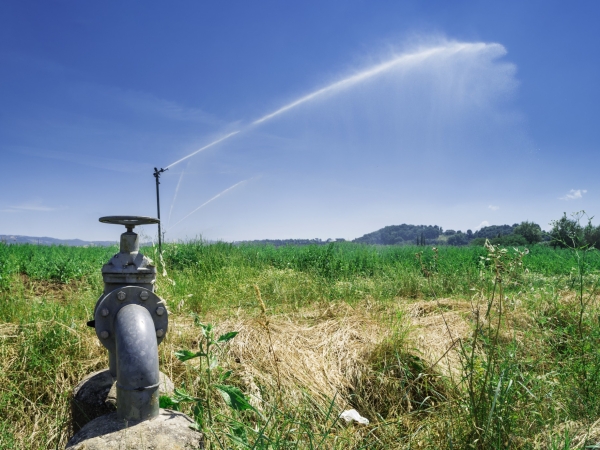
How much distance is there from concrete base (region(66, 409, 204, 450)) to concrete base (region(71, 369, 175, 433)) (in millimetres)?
362

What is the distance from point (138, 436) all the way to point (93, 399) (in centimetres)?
64

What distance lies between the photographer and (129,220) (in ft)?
6.25

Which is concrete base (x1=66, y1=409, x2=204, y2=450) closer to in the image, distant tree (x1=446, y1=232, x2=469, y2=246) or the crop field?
the crop field

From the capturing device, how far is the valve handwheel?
6.10 feet

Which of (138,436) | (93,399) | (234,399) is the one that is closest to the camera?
(138,436)

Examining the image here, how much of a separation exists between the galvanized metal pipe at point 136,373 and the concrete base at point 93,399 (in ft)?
1.38

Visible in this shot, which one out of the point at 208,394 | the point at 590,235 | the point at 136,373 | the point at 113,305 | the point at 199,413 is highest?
the point at 590,235

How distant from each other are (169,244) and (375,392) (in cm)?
1015

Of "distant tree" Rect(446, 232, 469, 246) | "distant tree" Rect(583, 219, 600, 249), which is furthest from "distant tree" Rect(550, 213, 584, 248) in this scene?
"distant tree" Rect(446, 232, 469, 246)

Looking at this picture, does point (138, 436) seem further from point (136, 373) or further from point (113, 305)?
point (113, 305)

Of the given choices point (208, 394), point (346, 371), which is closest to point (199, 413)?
point (208, 394)

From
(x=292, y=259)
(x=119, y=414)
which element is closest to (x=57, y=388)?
(x=119, y=414)

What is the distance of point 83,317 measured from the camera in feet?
11.9

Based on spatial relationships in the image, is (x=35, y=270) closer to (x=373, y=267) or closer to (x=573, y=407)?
(x=373, y=267)
